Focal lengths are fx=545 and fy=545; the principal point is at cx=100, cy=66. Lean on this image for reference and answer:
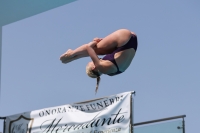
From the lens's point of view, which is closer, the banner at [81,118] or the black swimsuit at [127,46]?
the black swimsuit at [127,46]

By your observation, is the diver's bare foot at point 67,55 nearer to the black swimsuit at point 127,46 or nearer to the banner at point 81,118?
the black swimsuit at point 127,46

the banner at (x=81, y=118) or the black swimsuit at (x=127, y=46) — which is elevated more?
the black swimsuit at (x=127, y=46)

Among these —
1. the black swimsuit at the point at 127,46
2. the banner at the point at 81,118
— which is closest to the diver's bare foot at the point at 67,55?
the black swimsuit at the point at 127,46

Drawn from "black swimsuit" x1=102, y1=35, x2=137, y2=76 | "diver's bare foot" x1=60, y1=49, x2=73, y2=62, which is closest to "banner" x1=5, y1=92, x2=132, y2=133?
"black swimsuit" x1=102, y1=35, x2=137, y2=76

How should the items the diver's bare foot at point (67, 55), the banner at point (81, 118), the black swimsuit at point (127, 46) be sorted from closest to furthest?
the black swimsuit at point (127, 46) → the diver's bare foot at point (67, 55) → the banner at point (81, 118)

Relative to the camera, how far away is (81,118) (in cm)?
657

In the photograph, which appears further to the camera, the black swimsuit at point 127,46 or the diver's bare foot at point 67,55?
the diver's bare foot at point 67,55

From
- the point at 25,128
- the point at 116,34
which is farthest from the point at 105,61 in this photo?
the point at 25,128

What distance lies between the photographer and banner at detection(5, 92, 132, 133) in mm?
6184

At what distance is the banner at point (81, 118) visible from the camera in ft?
20.3

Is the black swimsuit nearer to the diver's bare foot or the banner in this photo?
the diver's bare foot

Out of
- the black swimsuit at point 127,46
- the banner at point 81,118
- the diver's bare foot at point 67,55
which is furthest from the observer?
the banner at point 81,118

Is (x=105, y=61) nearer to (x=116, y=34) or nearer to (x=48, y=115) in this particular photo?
(x=116, y=34)

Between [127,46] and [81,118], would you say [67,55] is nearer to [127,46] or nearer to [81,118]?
[127,46]
